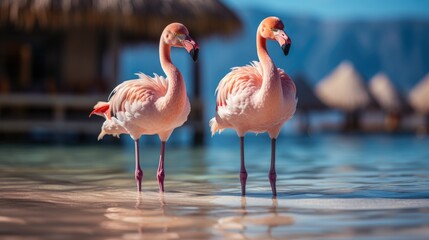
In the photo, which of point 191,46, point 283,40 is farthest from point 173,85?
point 283,40

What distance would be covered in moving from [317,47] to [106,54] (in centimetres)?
5093

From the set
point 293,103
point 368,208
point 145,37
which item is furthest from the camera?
point 145,37

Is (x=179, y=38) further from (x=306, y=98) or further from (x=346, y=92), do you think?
(x=346, y=92)

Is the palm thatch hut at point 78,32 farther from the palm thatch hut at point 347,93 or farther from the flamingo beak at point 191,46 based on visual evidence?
the palm thatch hut at point 347,93

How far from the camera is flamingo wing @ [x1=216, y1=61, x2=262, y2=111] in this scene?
5.31 m

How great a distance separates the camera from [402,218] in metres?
4.21

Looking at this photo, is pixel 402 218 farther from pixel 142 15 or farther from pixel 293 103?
pixel 142 15

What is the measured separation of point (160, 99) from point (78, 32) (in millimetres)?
12126

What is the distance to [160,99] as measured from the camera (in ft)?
17.8

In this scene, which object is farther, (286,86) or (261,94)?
(286,86)

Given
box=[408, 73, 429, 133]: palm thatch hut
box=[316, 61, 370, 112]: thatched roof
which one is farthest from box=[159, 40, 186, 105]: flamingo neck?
box=[408, 73, 429, 133]: palm thatch hut

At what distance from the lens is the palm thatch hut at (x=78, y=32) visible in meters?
15.0

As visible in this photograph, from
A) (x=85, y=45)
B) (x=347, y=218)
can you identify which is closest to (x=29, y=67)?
(x=85, y=45)

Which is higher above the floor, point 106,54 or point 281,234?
point 106,54
